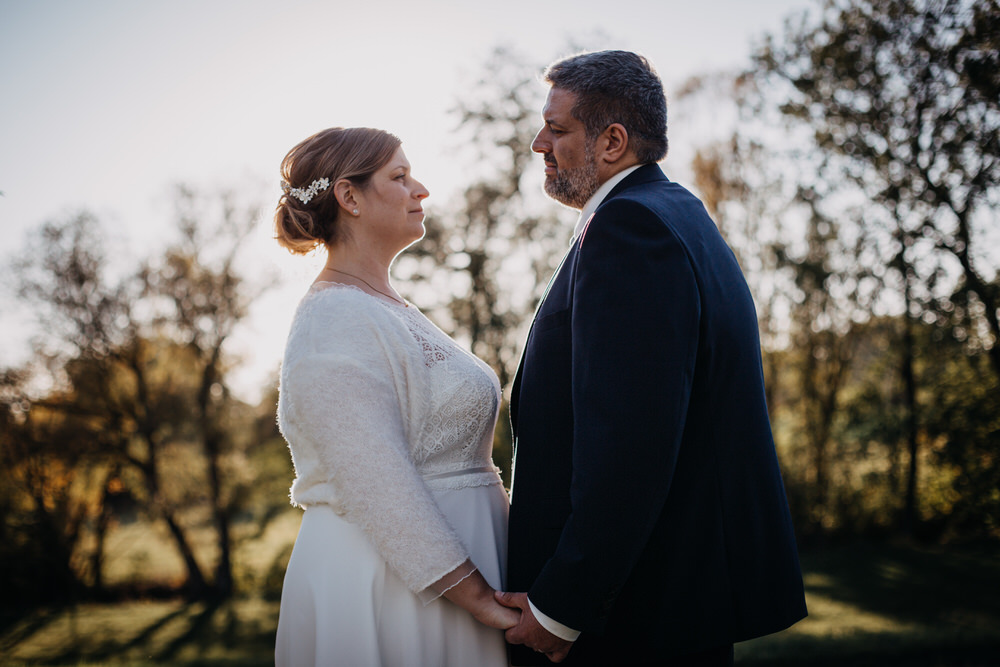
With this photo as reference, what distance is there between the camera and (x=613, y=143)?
90.1 inches

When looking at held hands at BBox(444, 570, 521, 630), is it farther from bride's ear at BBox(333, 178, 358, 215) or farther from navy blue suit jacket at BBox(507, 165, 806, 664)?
bride's ear at BBox(333, 178, 358, 215)

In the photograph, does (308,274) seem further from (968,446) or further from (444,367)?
(968,446)

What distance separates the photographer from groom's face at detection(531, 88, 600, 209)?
233 cm

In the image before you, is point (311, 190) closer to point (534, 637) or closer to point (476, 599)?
point (476, 599)

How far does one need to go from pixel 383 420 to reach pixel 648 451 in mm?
780

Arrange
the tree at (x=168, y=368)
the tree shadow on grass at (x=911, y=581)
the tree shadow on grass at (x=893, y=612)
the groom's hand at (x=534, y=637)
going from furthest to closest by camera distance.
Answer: the tree at (x=168, y=368), the tree shadow on grass at (x=911, y=581), the tree shadow on grass at (x=893, y=612), the groom's hand at (x=534, y=637)

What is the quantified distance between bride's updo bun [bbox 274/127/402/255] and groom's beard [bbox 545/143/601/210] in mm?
582

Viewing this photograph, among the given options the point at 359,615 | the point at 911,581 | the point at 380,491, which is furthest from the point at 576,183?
the point at 911,581

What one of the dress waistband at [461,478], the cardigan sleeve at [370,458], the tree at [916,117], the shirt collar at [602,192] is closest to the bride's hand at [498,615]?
the cardigan sleeve at [370,458]

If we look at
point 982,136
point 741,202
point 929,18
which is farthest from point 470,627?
point 741,202

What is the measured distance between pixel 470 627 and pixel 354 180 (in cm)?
152

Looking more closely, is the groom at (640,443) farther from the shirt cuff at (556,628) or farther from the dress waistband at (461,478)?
the dress waistband at (461,478)

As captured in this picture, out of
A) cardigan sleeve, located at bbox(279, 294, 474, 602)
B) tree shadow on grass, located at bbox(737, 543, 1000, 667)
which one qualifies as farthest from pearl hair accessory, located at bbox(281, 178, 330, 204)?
tree shadow on grass, located at bbox(737, 543, 1000, 667)

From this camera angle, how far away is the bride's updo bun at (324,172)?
8.09ft
